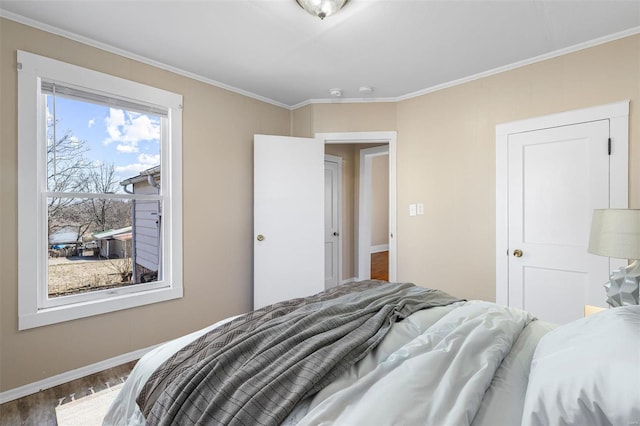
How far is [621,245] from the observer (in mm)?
1720

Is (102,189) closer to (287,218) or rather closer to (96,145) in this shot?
(96,145)

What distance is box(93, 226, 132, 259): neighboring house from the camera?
2.57 metres

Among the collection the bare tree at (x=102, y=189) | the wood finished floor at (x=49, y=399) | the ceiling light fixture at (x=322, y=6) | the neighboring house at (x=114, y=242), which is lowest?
the wood finished floor at (x=49, y=399)

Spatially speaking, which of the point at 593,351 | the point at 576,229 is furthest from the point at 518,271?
the point at 593,351

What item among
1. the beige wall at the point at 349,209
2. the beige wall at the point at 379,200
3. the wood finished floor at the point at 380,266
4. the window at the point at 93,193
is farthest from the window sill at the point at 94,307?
the beige wall at the point at 379,200

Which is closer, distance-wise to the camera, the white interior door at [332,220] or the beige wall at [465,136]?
the beige wall at [465,136]

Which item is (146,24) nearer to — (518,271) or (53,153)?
(53,153)

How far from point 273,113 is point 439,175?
1985mm

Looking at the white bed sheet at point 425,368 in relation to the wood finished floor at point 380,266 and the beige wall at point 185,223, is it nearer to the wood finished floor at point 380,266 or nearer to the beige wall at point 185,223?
the beige wall at point 185,223

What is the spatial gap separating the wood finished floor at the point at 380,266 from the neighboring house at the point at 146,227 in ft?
12.2

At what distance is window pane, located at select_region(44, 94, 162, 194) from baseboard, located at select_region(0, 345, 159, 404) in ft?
4.34

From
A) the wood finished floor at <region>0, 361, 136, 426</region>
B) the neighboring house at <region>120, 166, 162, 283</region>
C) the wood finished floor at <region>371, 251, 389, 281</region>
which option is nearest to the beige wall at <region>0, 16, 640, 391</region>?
the wood finished floor at <region>0, 361, 136, 426</region>

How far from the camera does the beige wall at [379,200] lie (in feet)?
24.9

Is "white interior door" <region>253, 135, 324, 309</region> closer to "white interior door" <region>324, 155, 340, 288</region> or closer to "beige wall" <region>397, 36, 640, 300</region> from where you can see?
"beige wall" <region>397, 36, 640, 300</region>
